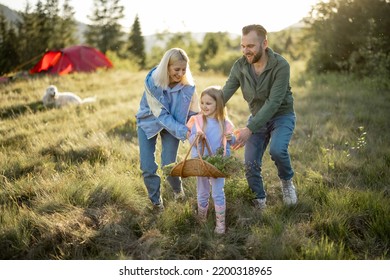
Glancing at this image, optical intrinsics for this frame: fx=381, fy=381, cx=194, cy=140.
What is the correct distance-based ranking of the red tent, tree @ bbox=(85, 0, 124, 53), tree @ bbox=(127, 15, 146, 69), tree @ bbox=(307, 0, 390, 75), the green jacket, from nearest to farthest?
the green jacket < tree @ bbox=(85, 0, 124, 53) < tree @ bbox=(307, 0, 390, 75) < the red tent < tree @ bbox=(127, 15, 146, 69)

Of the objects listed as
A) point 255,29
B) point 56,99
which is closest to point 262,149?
point 255,29

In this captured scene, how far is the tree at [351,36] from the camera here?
11289 millimetres

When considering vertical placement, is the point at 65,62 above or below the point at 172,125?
above

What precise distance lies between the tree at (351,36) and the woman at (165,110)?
880cm

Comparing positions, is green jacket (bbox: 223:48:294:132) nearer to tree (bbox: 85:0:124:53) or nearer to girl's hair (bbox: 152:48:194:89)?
girl's hair (bbox: 152:48:194:89)

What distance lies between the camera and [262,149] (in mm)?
4113

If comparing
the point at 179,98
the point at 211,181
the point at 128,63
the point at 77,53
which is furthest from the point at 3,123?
the point at 128,63

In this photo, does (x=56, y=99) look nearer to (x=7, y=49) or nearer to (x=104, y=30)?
(x=7, y=49)

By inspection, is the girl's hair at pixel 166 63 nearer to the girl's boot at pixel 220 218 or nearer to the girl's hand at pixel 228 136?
the girl's hand at pixel 228 136

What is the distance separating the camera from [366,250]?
323cm

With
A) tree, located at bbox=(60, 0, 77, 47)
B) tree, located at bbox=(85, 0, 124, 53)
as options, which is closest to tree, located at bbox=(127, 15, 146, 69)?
tree, located at bbox=(85, 0, 124, 53)

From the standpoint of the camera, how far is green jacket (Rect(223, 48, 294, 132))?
3771 millimetres

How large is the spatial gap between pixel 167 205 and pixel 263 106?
1.46m
